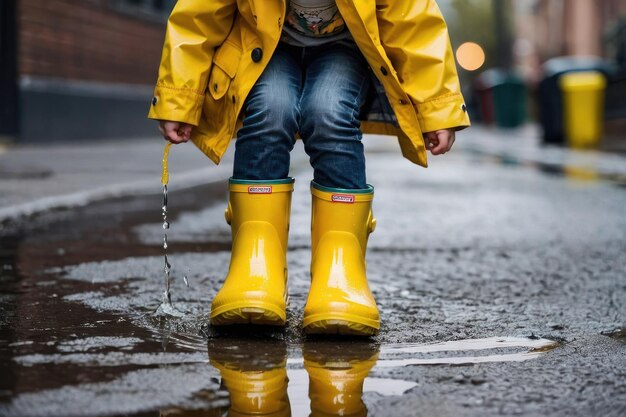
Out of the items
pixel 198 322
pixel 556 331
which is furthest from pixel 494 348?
pixel 198 322

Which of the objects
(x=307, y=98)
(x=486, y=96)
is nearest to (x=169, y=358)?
(x=307, y=98)

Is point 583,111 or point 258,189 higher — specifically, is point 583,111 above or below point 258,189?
below

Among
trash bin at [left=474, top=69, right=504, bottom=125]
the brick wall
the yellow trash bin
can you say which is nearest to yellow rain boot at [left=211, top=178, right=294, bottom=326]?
the brick wall

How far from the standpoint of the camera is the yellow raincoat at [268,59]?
285 cm

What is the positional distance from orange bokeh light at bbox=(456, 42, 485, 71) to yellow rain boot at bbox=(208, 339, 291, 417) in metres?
54.6

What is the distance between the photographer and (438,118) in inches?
113

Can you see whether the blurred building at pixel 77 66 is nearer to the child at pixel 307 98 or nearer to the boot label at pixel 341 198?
the child at pixel 307 98

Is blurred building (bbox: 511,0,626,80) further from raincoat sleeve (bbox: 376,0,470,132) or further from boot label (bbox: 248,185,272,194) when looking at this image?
boot label (bbox: 248,185,272,194)

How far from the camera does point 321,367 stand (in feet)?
7.47

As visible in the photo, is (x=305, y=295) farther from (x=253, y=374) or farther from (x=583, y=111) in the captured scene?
(x=583, y=111)

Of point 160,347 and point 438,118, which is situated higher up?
point 438,118

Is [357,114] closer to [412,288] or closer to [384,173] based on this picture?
[412,288]

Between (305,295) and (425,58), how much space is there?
930 millimetres

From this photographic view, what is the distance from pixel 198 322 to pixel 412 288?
0.98 metres
